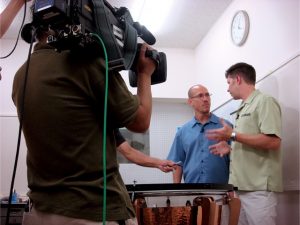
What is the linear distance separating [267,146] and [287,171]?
37 cm

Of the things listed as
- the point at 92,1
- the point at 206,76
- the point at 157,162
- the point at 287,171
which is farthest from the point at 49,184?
the point at 206,76

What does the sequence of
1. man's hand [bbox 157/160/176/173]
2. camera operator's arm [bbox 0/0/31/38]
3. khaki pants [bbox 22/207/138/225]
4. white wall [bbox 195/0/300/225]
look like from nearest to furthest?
khaki pants [bbox 22/207/138/225] → camera operator's arm [bbox 0/0/31/38] → man's hand [bbox 157/160/176/173] → white wall [bbox 195/0/300/225]

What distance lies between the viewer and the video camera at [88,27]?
831 mm

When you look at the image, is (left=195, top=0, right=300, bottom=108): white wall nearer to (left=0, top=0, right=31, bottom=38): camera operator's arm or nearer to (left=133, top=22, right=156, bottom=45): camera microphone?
(left=133, top=22, right=156, bottom=45): camera microphone

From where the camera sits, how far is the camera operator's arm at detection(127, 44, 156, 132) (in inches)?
36.6

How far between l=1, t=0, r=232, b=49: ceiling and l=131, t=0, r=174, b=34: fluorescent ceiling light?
0.17 feet

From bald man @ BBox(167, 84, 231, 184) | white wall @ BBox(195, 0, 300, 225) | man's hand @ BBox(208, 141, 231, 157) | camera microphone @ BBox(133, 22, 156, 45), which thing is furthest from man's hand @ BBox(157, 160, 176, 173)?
camera microphone @ BBox(133, 22, 156, 45)

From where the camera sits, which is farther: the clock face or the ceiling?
the ceiling

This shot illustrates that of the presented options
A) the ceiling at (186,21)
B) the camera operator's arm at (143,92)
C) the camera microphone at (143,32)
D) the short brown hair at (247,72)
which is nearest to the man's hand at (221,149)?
the short brown hair at (247,72)

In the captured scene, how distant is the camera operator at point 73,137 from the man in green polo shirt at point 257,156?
1.45m

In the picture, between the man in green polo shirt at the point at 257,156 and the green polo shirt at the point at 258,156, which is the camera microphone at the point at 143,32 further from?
the green polo shirt at the point at 258,156

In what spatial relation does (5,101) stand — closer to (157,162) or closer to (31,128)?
(157,162)

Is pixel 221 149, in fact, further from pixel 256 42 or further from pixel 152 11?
pixel 152 11

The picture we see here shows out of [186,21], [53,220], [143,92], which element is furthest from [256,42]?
[53,220]
